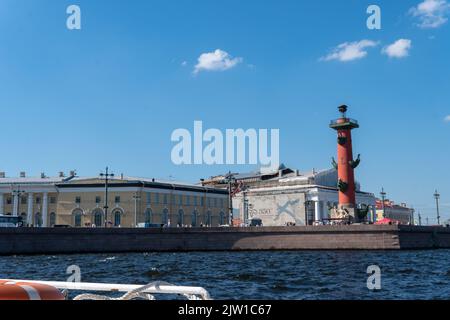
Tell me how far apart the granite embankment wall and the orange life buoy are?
137 feet

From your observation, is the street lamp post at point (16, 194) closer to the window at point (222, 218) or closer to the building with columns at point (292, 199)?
the window at point (222, 218)

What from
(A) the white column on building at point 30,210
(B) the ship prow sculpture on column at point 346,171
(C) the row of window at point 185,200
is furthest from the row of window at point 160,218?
(B) the ship prow sculpture on column at point 346,171

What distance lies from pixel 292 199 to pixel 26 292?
2906 inches

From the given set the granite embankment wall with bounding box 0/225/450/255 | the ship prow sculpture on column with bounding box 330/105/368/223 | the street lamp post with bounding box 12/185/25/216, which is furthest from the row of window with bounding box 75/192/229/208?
the ship prow sculpture on column with bounding box 330/105/368/223

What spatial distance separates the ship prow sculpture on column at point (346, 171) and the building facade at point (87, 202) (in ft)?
76.1

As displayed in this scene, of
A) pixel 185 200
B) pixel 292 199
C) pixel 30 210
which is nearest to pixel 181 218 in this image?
pixel 185 200

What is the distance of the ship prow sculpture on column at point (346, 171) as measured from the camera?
174 ft

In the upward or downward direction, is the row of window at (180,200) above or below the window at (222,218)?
above

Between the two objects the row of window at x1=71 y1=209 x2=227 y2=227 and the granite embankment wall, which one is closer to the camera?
the granite embankment wall

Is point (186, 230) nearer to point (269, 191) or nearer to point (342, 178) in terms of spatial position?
point (342, 178)

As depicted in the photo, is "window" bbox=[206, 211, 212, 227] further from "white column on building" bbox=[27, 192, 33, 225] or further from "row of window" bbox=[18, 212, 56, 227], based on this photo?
"white column on building" bbox=[27, 192, 33, 225]

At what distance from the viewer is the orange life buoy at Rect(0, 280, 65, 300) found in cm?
470

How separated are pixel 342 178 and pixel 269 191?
1104 inches
